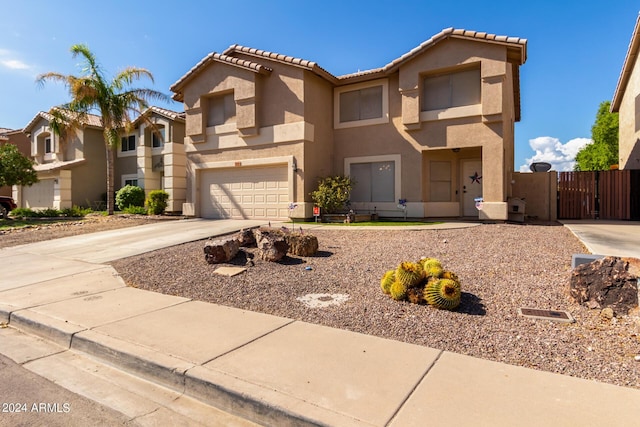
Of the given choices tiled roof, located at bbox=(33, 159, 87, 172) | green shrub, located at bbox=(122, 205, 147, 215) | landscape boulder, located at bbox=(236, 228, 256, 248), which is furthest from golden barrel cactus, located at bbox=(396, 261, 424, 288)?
tiled roof, located at bbox=(33, 159, 87, 172)

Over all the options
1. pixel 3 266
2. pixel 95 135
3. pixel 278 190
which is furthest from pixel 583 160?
pixel 3 266

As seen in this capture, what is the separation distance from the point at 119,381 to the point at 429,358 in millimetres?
2986

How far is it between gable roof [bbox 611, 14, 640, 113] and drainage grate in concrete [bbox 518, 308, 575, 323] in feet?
54.0

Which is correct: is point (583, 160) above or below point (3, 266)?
above

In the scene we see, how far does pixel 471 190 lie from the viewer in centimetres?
1598

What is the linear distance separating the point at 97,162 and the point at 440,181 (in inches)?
853

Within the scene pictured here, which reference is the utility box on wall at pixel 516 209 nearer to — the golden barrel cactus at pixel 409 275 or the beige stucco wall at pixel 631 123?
the beige stucco wall at pixel 631 123

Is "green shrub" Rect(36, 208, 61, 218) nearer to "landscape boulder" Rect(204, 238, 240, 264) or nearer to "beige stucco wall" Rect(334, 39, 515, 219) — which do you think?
"beige stucco wall" Rect(334, 39, 515, 219)

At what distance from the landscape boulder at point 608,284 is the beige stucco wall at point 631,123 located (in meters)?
15.3

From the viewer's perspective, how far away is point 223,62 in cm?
1627

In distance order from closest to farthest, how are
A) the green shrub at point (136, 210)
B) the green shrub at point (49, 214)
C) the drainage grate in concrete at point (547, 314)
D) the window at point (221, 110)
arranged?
the drainage grate in concrete at point (547, 314) → the window at point (221, 110) → the green shrub at point (136, 210) → the green shrub at point (49, 214)

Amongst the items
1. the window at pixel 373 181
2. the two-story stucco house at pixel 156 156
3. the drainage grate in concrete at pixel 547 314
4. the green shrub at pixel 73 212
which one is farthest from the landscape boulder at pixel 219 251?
the green shrub at pixel 73 212

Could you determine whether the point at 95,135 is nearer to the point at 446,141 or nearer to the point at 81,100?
the point at 81,100

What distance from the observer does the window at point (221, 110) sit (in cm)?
1673
